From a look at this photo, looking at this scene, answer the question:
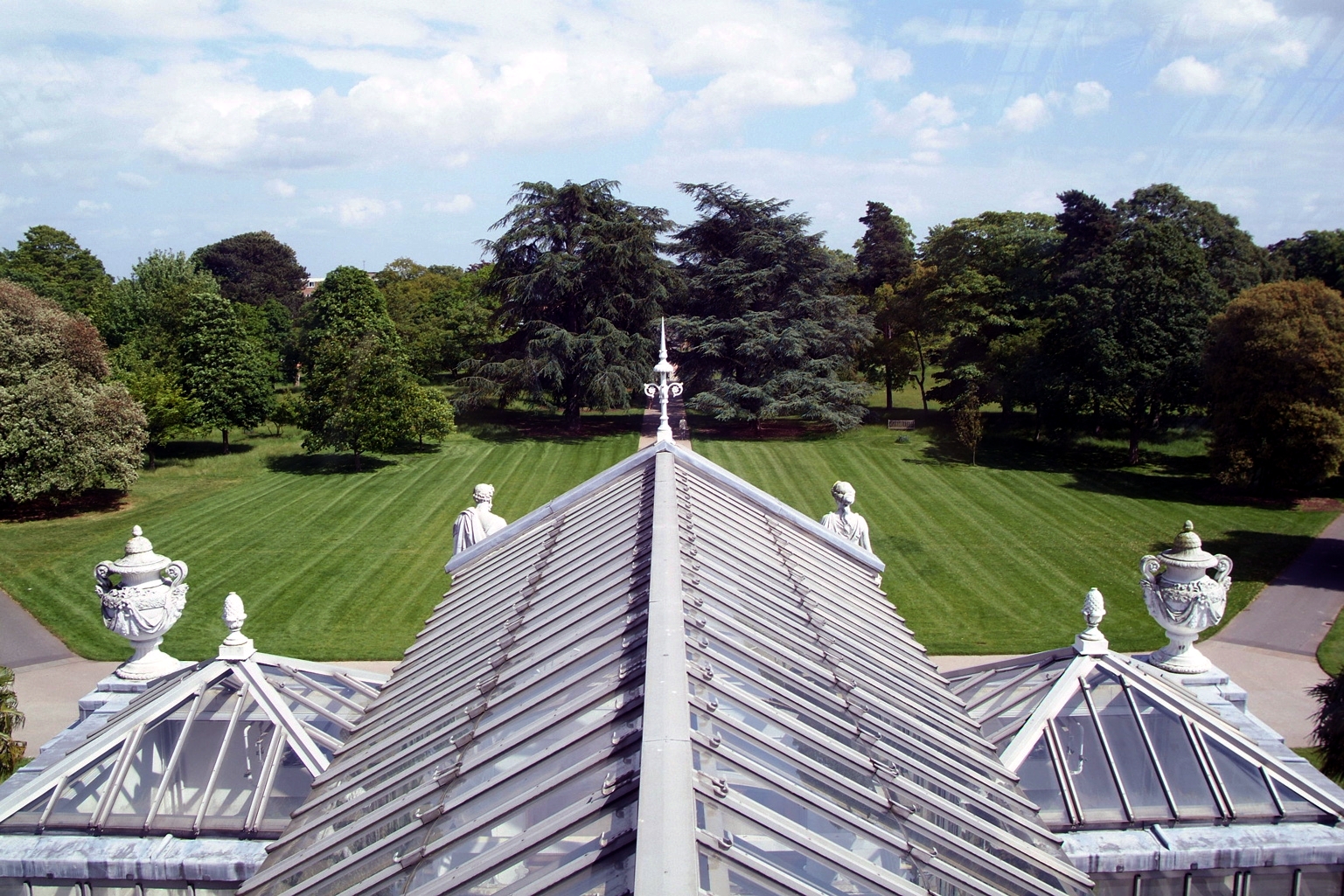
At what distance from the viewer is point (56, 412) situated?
33875 millimetres

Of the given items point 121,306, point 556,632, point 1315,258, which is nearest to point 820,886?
point 556,632

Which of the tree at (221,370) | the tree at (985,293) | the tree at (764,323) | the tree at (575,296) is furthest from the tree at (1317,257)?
the tree at (221,370)

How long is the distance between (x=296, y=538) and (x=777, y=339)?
23.8 meters

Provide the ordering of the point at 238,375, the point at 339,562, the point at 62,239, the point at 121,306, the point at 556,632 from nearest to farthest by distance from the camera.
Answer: the point at 556,632, the point at 339,562, the point at 238,375, the point at 121,306, the point at 62,239

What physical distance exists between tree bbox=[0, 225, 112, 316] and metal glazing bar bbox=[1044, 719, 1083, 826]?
66431mm

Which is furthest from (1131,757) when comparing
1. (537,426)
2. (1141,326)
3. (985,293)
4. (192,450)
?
(192,450)

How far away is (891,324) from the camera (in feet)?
177

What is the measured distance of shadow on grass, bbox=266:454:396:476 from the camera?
42.1m

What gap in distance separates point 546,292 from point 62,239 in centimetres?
5164

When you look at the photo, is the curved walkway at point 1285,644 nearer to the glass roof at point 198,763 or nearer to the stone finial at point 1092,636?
the stone finial at point 1092,636

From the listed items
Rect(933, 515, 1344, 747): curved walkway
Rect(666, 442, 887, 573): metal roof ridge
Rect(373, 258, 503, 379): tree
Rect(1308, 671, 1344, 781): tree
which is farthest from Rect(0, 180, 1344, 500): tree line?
Rect(666, 442, 887, 573): metal roof ridge

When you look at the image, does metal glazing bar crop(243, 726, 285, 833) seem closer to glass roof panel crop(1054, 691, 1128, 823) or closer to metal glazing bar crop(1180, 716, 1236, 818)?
glass roof panel crop(1054, 691, 1128, 823)

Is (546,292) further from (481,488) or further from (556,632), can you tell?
(556,632)

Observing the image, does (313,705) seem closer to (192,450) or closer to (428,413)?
(428,413)
